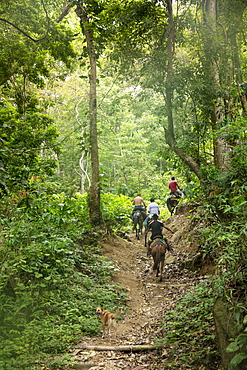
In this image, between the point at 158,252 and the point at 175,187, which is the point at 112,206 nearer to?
the point at 158,252

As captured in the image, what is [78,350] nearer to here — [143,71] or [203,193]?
[203,193]

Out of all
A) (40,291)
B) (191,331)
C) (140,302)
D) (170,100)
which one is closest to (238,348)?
(191,331)

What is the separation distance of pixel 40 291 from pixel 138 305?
2705 millimetres

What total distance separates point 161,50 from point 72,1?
360 cm

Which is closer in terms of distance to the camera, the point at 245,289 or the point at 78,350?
the point at 245,289

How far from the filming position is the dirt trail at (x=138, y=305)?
5137mm

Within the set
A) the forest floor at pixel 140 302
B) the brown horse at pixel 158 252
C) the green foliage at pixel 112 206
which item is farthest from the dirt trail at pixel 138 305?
the green foliage at pixel 112 206

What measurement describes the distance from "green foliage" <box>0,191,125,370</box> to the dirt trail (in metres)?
0.47

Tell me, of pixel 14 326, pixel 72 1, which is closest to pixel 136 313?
pixel 14 326

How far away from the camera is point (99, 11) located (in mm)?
10234

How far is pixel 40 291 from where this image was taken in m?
6.73

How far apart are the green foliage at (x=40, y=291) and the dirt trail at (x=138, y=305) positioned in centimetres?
47

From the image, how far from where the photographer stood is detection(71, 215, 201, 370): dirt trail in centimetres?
514

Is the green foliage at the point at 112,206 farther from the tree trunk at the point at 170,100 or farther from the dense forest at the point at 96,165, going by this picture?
the tree trunk at the point at 170,100
